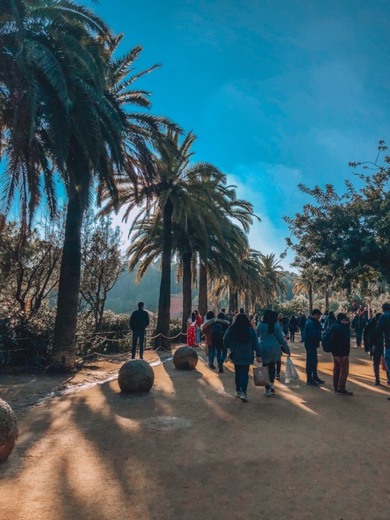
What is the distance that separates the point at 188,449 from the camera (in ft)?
15.6

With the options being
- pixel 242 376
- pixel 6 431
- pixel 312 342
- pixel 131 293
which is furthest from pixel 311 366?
pixel 131 293

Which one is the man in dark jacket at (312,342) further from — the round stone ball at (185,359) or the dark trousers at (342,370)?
the round stone ball at (185,359)

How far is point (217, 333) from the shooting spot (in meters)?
11.0

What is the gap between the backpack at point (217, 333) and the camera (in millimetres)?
10945

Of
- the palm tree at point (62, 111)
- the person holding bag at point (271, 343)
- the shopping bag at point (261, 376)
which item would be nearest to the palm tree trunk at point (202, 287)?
the palm tree at point (62, 111)

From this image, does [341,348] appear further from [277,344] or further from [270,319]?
[270,319]

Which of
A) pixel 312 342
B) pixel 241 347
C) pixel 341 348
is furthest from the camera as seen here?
pixel 312 342

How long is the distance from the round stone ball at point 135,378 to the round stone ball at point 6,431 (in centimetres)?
371

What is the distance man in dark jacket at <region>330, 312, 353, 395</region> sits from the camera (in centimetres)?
784

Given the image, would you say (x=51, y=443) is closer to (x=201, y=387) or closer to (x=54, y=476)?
(x=54, y=476)

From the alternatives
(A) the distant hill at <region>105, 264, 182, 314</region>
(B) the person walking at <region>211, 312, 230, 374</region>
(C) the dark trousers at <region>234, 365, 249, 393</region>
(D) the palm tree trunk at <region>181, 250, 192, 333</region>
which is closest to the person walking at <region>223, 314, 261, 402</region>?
(C) the dark trousers at <region>234, 365, 249, 393</region>

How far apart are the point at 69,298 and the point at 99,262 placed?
877 centimetres

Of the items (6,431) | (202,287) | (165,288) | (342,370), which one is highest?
(202,287)

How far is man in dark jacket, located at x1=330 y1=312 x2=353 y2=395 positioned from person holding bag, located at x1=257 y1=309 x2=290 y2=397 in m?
1.01
